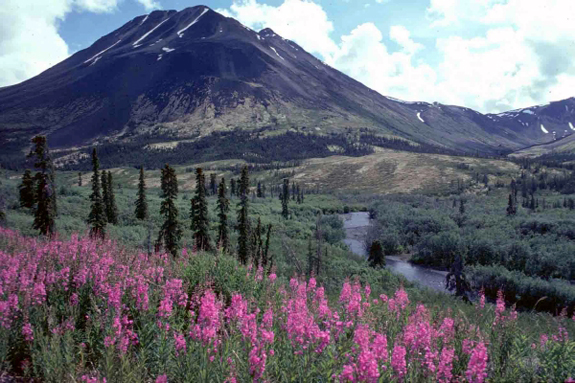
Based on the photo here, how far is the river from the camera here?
4462cm

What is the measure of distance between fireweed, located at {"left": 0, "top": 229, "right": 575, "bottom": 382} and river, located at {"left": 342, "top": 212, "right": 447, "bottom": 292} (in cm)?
3820

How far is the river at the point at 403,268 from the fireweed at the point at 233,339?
38.2 metres

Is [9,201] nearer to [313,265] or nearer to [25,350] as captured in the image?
[313,265]

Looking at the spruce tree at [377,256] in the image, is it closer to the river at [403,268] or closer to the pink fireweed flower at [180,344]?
the river at [403,268]

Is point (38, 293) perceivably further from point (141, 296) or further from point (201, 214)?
point (201, 214)

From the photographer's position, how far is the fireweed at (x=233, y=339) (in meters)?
3.73

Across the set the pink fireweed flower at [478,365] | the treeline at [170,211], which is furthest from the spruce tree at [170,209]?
the pink fireweed flower at [478,365]

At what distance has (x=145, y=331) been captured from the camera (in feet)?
16.9

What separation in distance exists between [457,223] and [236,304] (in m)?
70.1

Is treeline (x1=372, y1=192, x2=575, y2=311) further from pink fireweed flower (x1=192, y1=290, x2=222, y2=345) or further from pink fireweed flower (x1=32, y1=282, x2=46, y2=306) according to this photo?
pink fireweed flower (x1=32, y1=282, x2=46, y2=306)

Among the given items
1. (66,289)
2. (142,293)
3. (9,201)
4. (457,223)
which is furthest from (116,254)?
(457,223)

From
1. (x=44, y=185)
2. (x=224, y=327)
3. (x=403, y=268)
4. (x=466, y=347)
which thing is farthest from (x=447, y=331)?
(x=403, y=268)

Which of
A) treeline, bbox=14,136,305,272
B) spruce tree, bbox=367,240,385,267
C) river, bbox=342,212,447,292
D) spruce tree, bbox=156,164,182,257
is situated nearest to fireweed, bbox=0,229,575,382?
treeline, bbox=14,136,305,272

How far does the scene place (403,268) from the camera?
5191 centimetres
